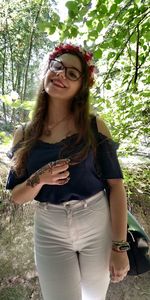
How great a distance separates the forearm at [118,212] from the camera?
1159 mm

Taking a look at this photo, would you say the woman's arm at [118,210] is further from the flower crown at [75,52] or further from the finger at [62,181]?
the flower crown at [75,52]

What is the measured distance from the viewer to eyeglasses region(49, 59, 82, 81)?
3.87 feet

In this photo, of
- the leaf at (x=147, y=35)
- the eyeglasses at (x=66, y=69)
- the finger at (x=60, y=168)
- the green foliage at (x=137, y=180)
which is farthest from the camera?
the green foliage at (x=137, y=180)

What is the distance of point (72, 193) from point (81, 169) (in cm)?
9

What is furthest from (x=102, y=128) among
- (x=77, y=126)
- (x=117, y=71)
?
(x=117, y=71)

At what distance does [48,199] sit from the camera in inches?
46.3

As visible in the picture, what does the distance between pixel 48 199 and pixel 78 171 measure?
15cm

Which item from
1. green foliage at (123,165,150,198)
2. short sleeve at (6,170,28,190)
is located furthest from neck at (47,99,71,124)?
green foliage at (123,165,150,198)

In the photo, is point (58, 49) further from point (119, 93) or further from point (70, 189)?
point (119, 93)

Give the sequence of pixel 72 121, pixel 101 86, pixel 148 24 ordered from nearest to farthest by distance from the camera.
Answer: pixel 72 121 → pixel 148 24 → pixel 101 86

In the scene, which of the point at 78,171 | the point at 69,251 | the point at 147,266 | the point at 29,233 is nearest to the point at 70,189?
the point at 78,171

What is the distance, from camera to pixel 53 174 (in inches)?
42.7

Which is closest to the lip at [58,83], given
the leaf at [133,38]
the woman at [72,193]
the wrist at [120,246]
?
the woman at [72,193]

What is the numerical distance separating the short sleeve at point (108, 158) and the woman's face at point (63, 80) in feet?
0.65
